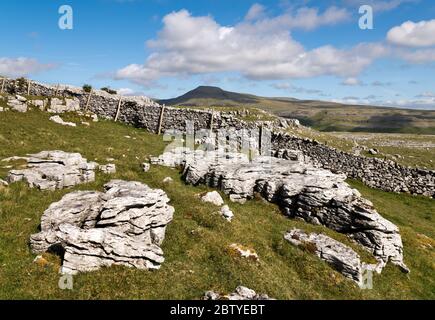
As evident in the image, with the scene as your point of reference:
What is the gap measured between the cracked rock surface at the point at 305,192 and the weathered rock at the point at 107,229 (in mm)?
9796

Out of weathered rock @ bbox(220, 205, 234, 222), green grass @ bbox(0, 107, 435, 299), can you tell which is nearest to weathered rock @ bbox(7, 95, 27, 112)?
green grass @ bbox(0, 107, 435, 299)

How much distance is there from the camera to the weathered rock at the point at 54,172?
27.2m

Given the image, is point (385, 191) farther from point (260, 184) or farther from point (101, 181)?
point (101, 181)

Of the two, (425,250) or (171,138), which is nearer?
(425,250)

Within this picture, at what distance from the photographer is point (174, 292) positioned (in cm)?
1836

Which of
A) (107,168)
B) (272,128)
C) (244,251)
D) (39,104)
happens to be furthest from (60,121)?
(244,251)

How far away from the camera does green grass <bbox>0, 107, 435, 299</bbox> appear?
18172 millimetres

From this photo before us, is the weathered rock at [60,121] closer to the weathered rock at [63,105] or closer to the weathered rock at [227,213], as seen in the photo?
the weathered rock at [63,105]

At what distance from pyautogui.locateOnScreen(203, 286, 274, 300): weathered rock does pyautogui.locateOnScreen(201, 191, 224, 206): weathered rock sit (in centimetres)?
1120

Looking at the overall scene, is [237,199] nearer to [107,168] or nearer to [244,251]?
[244,251]

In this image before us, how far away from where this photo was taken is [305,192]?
99.1ft

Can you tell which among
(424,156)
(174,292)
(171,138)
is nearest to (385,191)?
(424,156)
